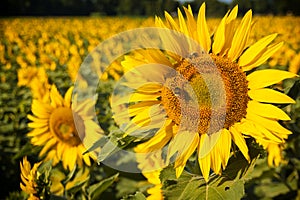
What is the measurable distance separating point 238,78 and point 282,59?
5814mm

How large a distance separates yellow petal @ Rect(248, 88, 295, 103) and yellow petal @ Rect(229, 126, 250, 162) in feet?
0.38

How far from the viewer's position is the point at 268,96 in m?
1.24

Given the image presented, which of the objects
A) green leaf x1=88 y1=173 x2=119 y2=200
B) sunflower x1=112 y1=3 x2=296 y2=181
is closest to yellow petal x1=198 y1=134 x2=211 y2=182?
sunflower x1=112 y1=3 x2=296 y2=181

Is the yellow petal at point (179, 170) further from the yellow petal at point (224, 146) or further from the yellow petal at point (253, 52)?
the yellow petal at point (253, 52)

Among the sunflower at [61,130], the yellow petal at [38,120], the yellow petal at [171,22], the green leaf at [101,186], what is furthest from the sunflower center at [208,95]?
the yellow petal at [38,120]

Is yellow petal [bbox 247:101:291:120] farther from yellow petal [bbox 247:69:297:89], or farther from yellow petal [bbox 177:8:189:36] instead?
yellow petal [bbox 177:8:189:36]

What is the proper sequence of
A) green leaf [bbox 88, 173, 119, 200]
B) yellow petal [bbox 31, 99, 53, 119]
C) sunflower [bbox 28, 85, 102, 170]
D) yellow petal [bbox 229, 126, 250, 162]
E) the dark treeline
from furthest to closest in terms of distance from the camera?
the dark treeline, yellow petal [bbox 31, 99, 53, 119], sunflower [bbox 28, 85, 102, 170], green leaf [bbox 88, 173, 119, 200], yellow petal [bbox 229, 126, 250, 162]

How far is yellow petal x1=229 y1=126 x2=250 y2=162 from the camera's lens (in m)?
1.19

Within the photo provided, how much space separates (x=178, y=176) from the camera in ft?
4.05

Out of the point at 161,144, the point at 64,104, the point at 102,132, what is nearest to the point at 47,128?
the point at 64,104

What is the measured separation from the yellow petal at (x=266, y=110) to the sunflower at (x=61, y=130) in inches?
41.0

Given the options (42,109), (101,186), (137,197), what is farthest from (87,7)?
(137,197)

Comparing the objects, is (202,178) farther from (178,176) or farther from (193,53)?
(193,53)

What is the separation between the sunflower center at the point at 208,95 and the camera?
127 cm
